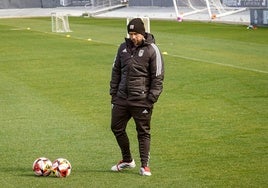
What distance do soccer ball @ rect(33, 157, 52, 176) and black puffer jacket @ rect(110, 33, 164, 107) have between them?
120cm

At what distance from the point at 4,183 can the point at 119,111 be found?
1663 millimetres

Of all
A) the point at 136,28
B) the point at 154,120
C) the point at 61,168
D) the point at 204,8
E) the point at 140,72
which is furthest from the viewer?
the point at 204,8

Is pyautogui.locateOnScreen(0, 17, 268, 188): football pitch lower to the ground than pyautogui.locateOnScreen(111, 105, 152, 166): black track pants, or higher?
lower

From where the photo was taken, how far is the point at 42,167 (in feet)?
35.7

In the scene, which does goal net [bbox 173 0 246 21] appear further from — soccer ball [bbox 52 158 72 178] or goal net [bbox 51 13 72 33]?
soccer ball [bbox 52 158 72 178]

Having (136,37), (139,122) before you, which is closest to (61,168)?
(139,122)

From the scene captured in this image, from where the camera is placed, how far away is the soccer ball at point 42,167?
10.9 meters

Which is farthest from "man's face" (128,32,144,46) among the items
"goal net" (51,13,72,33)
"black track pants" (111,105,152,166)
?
"goal net" (51,13,72,33)

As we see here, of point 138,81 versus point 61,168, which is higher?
point 138,81

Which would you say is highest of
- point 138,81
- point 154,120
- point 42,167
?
point 138,81

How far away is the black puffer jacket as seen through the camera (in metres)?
10.7

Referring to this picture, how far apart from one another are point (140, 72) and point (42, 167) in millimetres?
1711

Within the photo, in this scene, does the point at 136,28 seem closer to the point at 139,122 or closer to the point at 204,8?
the point at 139,122

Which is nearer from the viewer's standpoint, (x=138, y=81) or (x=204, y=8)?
(x=138, y=81)
